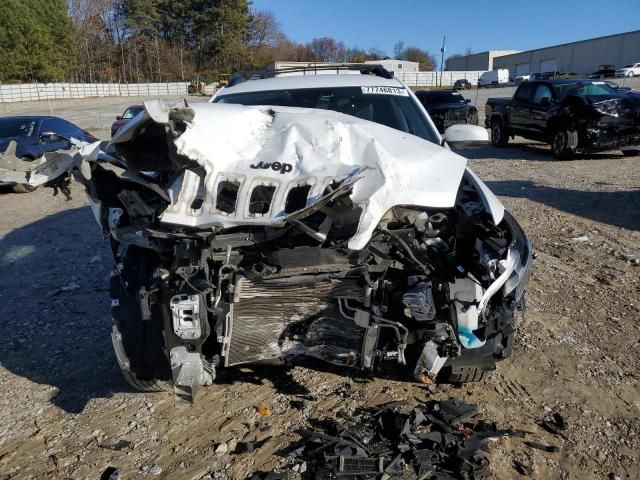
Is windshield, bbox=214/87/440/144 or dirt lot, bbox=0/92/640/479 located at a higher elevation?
windshield, bbox=214/87/440/144

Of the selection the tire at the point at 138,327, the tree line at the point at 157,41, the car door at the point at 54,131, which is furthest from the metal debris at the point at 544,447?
the tree line at the point at 157,41

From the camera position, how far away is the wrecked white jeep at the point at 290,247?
105 inches

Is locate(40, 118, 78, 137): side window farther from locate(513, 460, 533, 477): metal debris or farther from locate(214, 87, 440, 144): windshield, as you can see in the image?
locate(513, 460, 533, 477): metal debris

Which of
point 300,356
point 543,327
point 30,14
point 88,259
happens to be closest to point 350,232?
point 300,356

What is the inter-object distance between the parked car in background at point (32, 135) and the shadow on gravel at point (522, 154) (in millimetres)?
8951

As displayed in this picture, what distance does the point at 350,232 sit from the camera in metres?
2.71

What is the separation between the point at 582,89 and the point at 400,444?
38.0 ft

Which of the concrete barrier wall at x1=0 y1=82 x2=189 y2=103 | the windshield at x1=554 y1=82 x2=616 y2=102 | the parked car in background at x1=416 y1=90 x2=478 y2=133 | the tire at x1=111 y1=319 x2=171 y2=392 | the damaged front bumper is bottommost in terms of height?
the tire at x1=111 y1=319 x2=171 y2=392

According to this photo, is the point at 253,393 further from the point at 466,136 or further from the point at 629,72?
the point at 629,72

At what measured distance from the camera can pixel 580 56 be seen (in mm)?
68750

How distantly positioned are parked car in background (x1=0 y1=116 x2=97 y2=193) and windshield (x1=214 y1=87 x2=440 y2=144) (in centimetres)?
631

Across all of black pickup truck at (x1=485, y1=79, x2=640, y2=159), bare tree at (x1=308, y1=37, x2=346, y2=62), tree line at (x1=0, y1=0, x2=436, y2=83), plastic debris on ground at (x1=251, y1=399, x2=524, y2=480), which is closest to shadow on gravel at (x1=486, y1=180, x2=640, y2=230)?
black pickup truck at (x1=485, y1=79, x2=640, y2=159)

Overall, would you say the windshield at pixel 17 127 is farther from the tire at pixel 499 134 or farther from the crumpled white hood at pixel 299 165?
the tire at pixel 499 134

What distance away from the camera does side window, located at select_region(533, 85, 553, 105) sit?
41.2 feet
